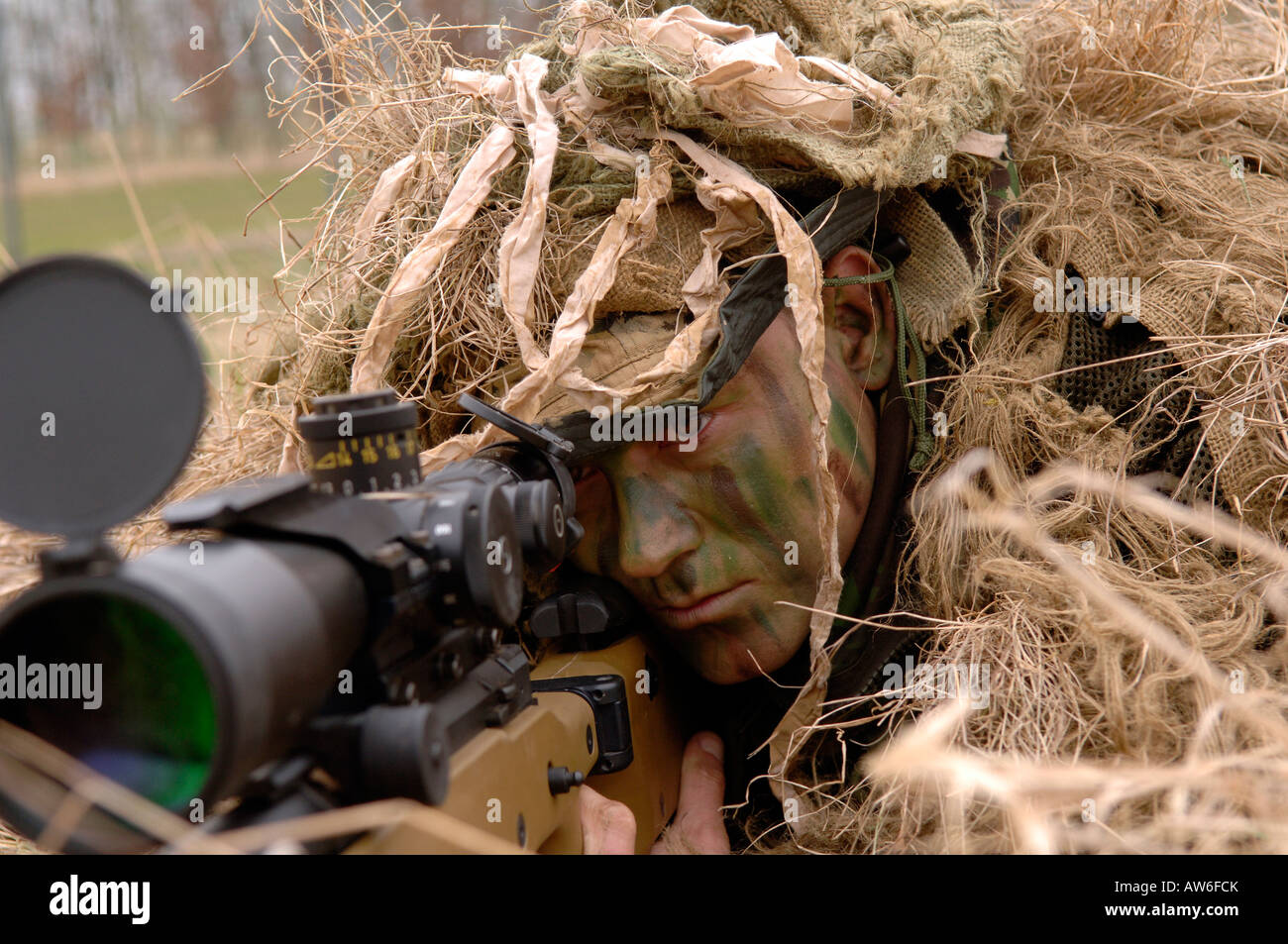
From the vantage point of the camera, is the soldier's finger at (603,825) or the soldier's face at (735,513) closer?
the soldier's finger at (603,825)

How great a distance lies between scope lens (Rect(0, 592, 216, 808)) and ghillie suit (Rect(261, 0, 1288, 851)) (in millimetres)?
701

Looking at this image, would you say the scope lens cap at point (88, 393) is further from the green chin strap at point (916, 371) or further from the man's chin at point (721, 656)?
the green chin strap at point (916, 371)

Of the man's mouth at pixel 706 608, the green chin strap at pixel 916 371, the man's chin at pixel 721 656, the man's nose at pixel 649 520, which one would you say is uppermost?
the green chin strap at pixel 916 371

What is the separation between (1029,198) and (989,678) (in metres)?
1.05

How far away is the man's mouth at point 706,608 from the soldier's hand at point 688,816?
313mm

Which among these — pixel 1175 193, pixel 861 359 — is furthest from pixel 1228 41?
pixel 861 359

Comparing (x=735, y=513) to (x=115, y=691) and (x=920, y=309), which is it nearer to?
(x=920, y=309)

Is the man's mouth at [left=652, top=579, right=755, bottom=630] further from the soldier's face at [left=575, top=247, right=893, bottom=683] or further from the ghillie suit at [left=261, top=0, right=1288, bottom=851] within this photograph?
the ghillie suit at [left=261, top=0, right=1288, bottom=851]

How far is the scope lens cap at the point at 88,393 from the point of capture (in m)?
0.98

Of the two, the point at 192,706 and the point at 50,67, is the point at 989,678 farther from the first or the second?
the point at 50,67

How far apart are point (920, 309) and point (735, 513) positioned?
1.67 feet

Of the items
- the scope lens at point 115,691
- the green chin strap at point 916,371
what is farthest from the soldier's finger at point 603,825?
the green chin strap at point 916,371

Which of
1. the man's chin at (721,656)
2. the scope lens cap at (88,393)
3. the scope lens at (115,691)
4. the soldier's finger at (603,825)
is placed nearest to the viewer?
the scope lens at (115,691)

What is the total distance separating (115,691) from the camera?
95 centimetres
